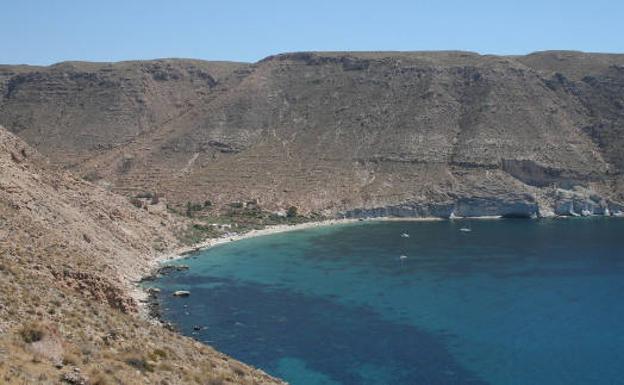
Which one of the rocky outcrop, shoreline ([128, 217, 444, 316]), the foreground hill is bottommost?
shoreline ([128, 217, 444, 316])

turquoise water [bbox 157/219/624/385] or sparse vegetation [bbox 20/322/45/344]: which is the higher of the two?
sparse vegetation [bbox 20/322/45/344]

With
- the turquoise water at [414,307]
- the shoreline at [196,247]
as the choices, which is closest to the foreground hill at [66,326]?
the shoreline at [196,247]

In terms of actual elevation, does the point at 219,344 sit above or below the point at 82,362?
below

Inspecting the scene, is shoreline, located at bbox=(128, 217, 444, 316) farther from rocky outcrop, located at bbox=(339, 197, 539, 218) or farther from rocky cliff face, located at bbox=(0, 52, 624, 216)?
rocky cliff face, located at bbox=(0, 52, 624, 216)

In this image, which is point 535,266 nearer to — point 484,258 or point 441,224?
point 484,258

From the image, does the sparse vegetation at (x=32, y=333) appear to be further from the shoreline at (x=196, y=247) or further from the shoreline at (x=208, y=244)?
the shoreline at (x=208, y=244)

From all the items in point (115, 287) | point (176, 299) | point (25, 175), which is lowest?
point (176, 299)

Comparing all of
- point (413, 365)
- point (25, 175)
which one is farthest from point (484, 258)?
point (25, 175)

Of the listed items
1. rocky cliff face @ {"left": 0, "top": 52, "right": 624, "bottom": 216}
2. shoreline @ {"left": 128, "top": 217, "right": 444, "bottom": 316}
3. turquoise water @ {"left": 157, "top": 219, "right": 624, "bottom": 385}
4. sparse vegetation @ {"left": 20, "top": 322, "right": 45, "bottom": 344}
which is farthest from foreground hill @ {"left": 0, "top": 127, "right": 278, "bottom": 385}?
rocky cliff face @ {"left": 0, "top": 52, "right": 624, "bottom": 216}
